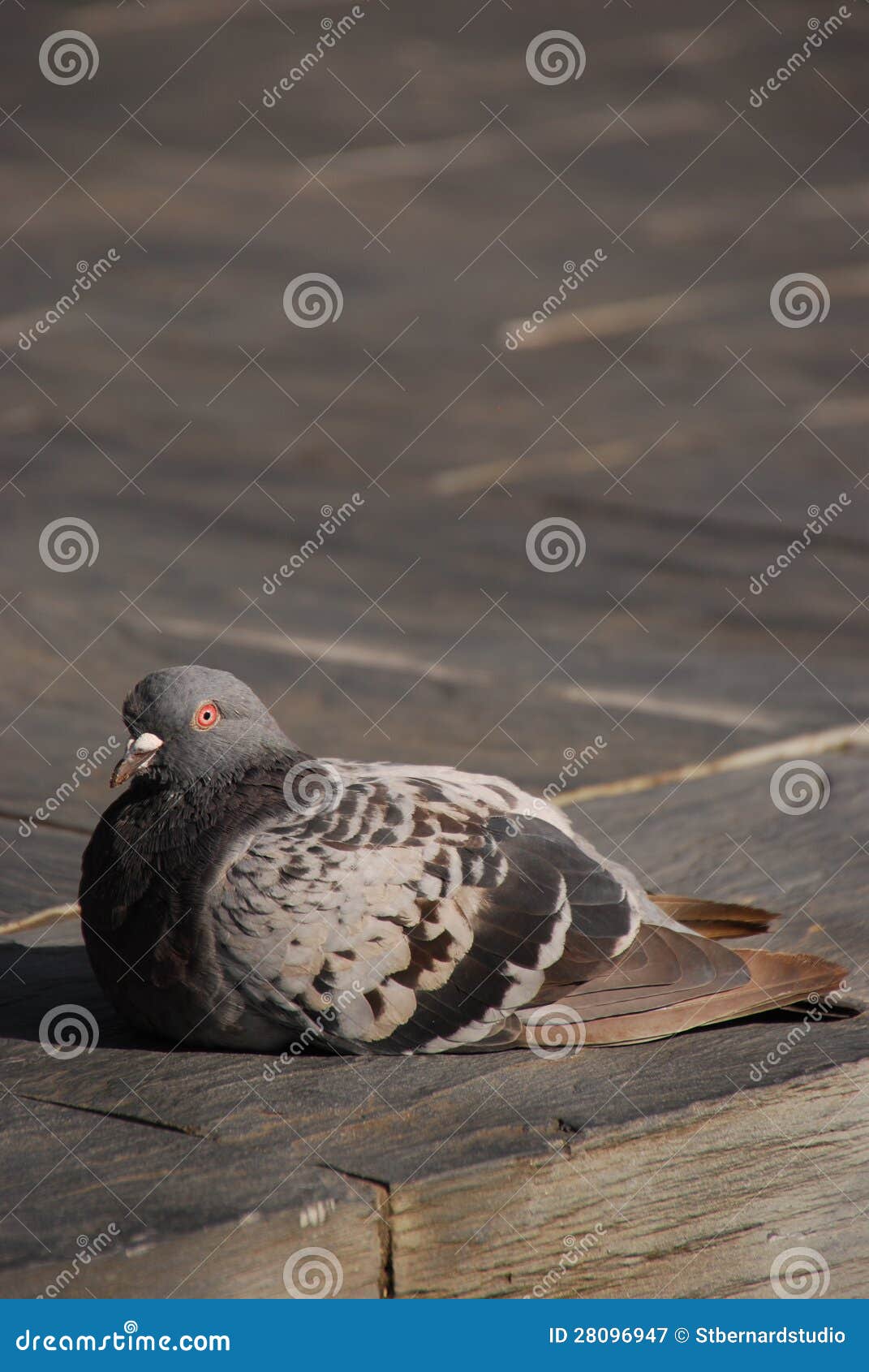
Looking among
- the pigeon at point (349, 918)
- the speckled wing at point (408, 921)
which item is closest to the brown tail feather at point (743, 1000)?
the pigeon at point (349, 918)

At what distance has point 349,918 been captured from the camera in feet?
13.2

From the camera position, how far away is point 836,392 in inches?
512

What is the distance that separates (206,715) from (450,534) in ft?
19.5

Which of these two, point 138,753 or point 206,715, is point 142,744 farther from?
point 206,715

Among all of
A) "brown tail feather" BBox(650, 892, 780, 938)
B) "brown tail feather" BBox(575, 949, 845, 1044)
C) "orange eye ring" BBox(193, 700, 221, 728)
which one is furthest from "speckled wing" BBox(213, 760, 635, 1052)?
"brown tail feather" BBox(650, 892, 780, 938)

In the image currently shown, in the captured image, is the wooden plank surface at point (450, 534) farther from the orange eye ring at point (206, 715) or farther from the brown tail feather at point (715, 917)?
the orange eye ring at point (206, 715)

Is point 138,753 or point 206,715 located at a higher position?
point 206,715

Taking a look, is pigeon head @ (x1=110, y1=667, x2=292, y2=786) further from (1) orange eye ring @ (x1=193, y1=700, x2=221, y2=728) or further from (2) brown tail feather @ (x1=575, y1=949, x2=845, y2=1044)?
(2) brown tail feather @ (x1=575, y1=949, x2=845, y2=1044)

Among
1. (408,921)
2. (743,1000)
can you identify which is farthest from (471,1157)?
(743,1000)

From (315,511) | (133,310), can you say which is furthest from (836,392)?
(133,310)

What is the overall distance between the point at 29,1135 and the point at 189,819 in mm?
850

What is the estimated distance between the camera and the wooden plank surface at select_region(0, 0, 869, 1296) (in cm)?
390

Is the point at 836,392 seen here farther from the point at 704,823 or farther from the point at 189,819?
the point at 189,819

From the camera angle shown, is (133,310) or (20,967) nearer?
(20,967)
